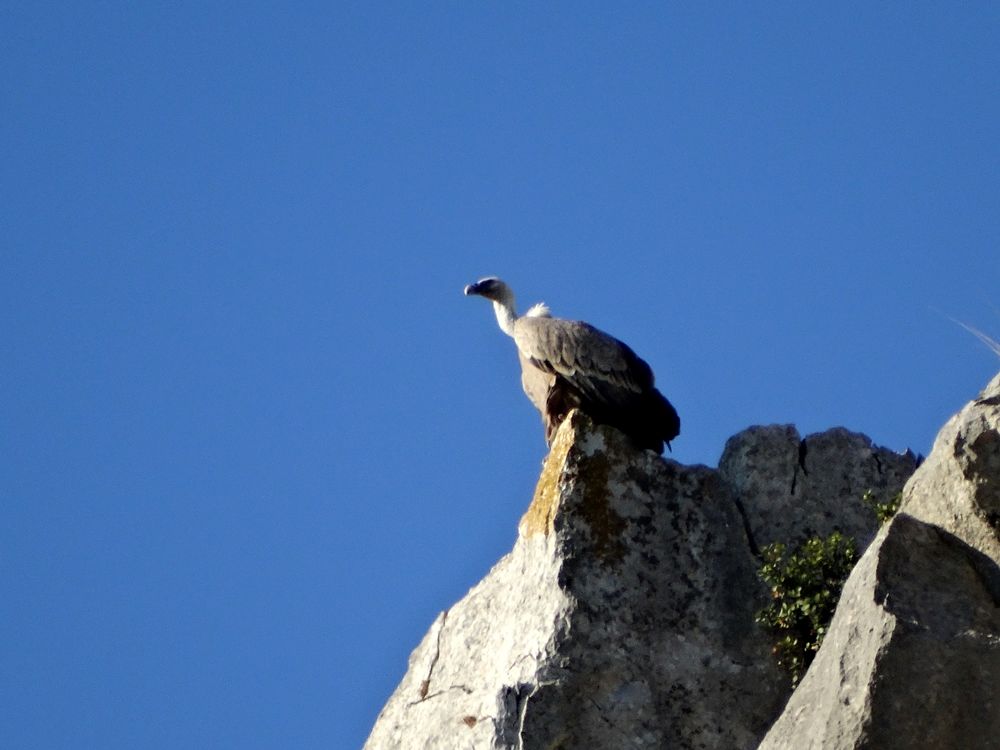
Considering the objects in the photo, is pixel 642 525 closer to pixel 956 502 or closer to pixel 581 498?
pixel 581 498

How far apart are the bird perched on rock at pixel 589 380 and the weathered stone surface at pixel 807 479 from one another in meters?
0.98

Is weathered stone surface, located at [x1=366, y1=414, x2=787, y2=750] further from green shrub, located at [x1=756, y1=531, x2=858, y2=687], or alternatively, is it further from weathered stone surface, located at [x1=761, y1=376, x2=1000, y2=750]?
weathered stone surface, located at [x1=761, y1=376, x2=1000, y2=750]

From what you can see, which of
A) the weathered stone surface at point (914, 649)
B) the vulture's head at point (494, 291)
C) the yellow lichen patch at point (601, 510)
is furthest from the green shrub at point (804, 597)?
the vulture's head at point (494, 291)

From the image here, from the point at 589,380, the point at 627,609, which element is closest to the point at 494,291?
the point at 589,380

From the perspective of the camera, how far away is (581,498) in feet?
43.4

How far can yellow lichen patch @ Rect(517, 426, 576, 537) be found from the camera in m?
13.2

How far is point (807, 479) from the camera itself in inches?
546

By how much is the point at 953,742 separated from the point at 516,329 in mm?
9072

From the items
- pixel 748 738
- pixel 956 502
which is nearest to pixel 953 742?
pixel 956 502

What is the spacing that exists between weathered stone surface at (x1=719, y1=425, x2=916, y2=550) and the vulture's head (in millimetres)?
5617

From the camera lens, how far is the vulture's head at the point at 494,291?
63.8ft

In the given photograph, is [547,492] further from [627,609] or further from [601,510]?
[627,609]

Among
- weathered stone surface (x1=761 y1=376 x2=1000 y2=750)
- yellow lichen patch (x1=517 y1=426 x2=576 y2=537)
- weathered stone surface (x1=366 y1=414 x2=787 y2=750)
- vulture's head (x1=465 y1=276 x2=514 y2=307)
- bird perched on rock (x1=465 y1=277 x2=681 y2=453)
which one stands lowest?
weathered stone surface (x1=761 y1=376 x2=1000 y2=750)

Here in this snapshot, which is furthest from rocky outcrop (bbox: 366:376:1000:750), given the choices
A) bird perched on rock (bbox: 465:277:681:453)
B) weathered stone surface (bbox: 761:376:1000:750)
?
bird perched on rock (bbox: 465:277:681:453)
